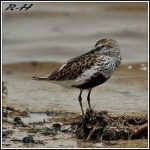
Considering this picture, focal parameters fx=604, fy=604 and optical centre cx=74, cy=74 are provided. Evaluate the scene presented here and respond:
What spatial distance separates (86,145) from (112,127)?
349 millimetres

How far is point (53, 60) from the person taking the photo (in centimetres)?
1028

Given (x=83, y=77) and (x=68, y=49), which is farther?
(x=68, y=49)

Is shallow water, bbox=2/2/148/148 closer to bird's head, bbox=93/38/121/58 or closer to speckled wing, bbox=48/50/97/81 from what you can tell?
speckled wing, bbox=48/50/97/81

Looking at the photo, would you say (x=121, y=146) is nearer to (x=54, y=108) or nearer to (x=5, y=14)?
(x=54, y=108)

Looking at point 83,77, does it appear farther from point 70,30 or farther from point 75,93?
point 70,30

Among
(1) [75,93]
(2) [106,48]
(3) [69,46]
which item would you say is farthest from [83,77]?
(3) [69,46]

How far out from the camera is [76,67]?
20.7 ft

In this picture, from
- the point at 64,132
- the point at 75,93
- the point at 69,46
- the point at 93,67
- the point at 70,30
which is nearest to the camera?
the point at 64,132

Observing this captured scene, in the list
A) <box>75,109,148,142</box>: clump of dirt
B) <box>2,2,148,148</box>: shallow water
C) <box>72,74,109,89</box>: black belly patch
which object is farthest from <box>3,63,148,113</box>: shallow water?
<box>75,109,148,142</box>: clump of dirt

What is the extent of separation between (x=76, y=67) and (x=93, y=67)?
190 mm

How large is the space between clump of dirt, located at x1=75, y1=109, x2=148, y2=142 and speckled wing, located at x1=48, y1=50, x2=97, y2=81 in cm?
57

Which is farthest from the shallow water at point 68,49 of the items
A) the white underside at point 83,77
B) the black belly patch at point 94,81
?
the black belly patch at point 94,81

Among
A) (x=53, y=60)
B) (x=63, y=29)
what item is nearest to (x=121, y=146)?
(x=53, y=60)

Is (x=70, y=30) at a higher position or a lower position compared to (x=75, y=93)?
higher
